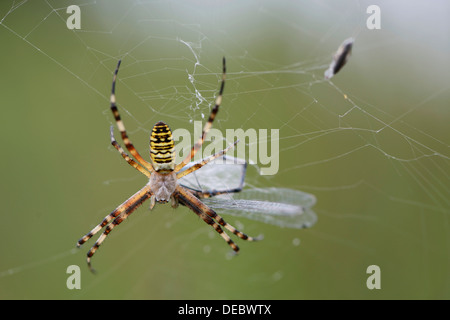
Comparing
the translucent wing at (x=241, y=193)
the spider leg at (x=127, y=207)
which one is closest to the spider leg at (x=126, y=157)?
the spider leg at (x=127, y=207)

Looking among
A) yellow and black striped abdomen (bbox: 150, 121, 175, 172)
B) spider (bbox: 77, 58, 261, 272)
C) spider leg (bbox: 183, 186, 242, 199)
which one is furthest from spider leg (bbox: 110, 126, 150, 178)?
spider leg (bbox: 183, 186, 242, 199)

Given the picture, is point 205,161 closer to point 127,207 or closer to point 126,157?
point 126,157

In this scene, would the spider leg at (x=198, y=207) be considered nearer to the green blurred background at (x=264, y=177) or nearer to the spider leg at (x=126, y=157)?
the spider leg at (x=126, y=157)

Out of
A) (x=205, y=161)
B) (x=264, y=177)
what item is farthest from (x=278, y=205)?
(x=264, y=177)

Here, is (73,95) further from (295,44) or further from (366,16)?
(366,16)

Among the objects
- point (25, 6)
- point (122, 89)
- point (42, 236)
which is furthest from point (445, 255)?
point (25, 6)

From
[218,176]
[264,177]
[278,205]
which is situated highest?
[264,177]
